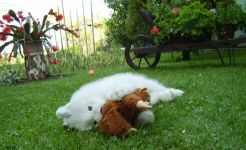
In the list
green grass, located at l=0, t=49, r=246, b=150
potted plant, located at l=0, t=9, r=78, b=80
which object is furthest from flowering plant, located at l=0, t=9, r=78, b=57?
green grass, located at l=0, t=49, r=246, b=150

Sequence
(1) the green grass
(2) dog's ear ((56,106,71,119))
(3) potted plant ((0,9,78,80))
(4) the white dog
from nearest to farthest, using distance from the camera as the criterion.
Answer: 1. (1) the green grass
2. (4) the white dog
3. (2) dog's ear ((56,106,71,119))
4. (3) potted plant ((0,9,78,80))

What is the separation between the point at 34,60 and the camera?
726 cm

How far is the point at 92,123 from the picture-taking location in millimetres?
2734

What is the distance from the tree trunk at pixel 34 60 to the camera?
23.6ft

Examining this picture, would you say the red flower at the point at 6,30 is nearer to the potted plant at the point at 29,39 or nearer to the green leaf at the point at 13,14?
the potted plant at the point at 29,39

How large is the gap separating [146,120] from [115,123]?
1.13ft

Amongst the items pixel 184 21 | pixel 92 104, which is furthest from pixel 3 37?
pixel 92 104

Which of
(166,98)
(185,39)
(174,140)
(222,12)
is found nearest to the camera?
(174,140)

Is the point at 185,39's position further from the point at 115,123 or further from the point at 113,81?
the point at 115,123

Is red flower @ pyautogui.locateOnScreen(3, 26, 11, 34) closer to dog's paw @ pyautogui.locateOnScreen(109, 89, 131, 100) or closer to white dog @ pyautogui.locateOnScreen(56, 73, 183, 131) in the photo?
white dog @ pyautogui.locateOnScreen(56, 73, 183, 131)

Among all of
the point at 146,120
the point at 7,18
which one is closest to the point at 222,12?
the point at 7,18

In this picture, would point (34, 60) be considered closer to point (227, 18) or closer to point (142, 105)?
point (227, 18)

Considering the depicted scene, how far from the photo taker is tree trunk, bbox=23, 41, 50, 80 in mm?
7207

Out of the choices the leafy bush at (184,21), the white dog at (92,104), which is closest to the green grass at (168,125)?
the white dog at (92,104)
